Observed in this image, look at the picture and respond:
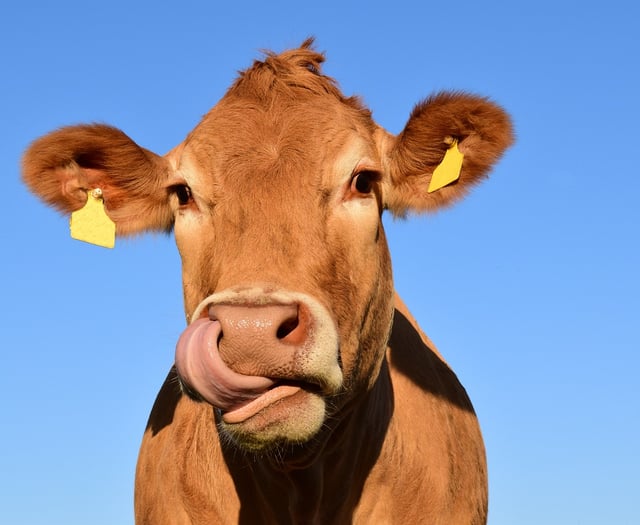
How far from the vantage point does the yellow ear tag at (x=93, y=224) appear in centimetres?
627

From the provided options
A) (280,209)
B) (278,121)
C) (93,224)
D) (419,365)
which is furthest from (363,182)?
(93,224)

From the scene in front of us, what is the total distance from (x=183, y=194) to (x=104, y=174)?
943 millimetres

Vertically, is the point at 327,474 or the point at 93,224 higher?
the point at 93,224

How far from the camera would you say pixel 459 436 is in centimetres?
654

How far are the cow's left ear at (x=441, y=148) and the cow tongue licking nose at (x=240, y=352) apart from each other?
79.2 inches

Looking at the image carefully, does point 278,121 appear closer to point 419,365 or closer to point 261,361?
point 261,361

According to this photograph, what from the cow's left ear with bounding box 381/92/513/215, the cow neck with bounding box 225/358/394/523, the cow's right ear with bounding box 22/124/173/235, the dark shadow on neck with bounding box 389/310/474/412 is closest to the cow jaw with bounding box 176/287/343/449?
the cow neck with bounding box 225/358/394/523

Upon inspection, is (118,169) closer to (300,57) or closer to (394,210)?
(300,57)

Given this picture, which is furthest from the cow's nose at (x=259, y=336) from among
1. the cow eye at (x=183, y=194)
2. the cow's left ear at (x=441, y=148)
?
the cow's left ear at (x=441, y=148)

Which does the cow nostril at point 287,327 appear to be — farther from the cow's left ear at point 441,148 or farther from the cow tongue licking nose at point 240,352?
the cow's left ear at point 441,148

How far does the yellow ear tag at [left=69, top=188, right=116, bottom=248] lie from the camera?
247 inches

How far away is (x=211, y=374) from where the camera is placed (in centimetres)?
416

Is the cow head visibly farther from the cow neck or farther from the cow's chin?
the cow neck

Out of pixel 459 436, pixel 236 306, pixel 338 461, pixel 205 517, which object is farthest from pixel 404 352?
pixel 236 306
